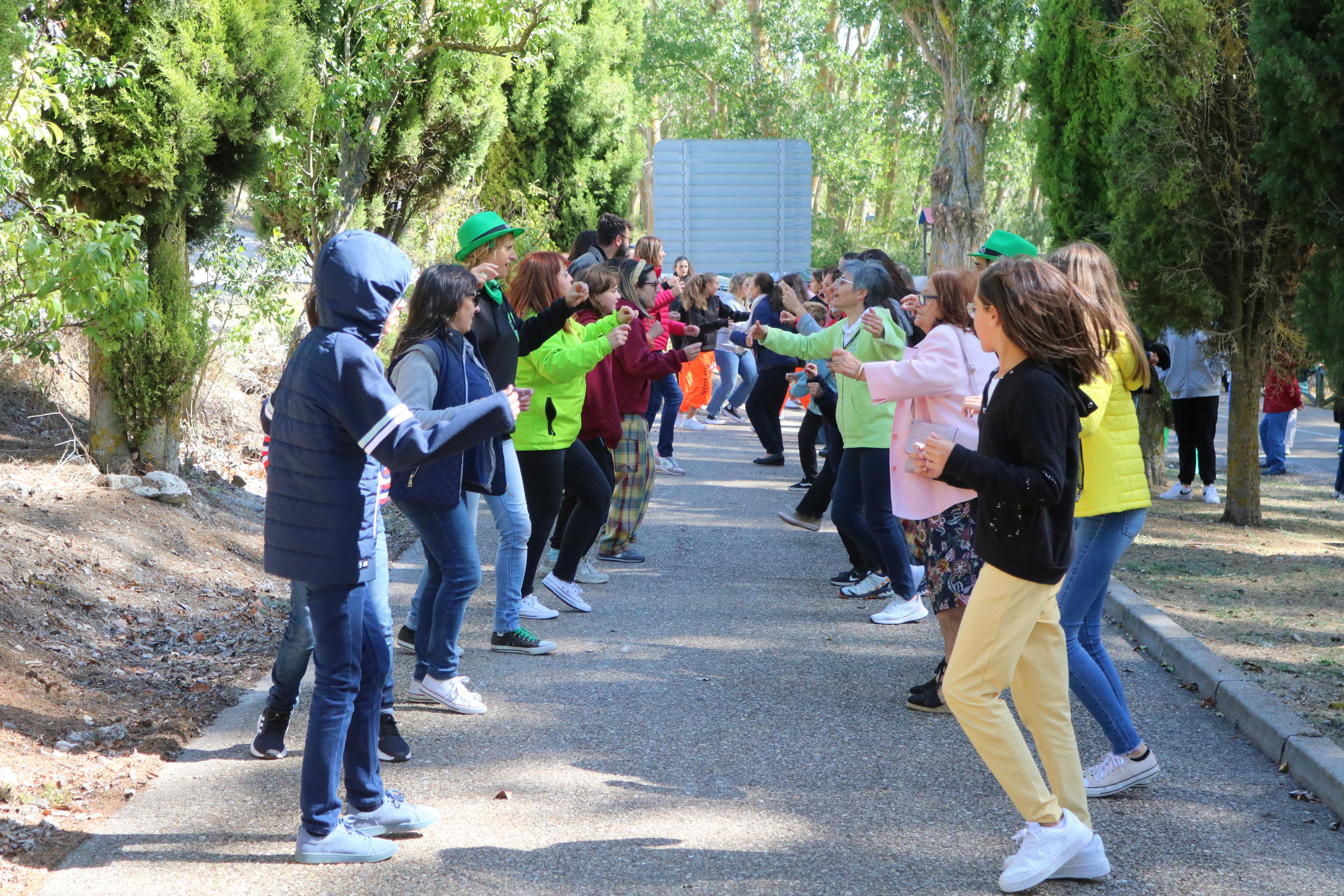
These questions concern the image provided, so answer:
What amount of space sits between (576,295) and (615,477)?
205 centimetres

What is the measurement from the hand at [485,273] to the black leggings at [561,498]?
1.01 meters

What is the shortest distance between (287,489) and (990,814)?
2620 millimetres

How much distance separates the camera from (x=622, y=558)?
28.5 feet

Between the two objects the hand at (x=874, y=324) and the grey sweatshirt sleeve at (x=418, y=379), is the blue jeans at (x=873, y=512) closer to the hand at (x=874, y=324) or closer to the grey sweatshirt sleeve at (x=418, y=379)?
the hand at (x=874, y=324)

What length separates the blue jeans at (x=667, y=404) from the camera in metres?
12.6

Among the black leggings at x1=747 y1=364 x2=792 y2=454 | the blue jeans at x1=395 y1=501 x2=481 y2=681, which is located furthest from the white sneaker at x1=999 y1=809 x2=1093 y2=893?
the black leggings at x1=747 y1=364 x2=792 y2=454

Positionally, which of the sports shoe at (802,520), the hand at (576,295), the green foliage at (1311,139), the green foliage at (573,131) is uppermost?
the green foliage at (573,131)

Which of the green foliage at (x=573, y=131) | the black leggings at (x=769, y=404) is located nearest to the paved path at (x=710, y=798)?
the black leggings at (x=769, y=404)

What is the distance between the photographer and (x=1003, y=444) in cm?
360

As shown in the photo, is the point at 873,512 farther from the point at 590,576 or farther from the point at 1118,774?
the point at 1118,774

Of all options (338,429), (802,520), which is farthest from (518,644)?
(802,520)

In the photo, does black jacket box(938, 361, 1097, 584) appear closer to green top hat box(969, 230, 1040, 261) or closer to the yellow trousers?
the yellow trousers

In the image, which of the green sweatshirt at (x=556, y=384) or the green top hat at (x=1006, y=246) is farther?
the green sweatshirt at (x=556, y=384)

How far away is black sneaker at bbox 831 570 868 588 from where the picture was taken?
7.91 meters
